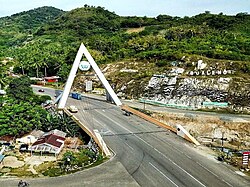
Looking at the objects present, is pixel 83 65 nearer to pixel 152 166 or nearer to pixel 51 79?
pixel 152 166

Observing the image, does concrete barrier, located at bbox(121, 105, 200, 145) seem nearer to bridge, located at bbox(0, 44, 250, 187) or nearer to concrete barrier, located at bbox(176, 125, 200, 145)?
concrete barrier, located at bbox(176, 125, 200, 145)

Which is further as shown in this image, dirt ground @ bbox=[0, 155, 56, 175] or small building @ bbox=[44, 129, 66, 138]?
small building @ bbox=[44, 129, 66, 138]

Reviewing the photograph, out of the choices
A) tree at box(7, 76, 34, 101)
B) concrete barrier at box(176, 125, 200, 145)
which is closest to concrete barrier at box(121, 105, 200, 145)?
concrete barrier at box(176, 125, 200, 145)

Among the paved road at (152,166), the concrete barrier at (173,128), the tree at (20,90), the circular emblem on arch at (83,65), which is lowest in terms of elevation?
the paved road at (152,166)

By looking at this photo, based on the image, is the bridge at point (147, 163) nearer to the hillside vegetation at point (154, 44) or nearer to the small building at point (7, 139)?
the small building at point (7, 139)

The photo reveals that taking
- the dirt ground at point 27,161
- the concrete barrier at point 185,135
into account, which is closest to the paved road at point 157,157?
the concrete barrier at point 185,135

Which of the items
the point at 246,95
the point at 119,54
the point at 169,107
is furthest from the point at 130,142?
the point at 119,54

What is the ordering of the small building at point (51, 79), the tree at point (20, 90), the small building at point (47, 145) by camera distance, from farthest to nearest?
the small building at point (51, 79), the tree at point (20, 90), the small building at point (47, 145)

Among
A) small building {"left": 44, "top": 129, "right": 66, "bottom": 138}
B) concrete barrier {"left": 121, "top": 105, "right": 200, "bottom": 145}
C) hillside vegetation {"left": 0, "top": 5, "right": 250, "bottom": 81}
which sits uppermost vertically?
hillside vegetation {"left": 0, "top": 5, "right": 250, "bottom": 81}

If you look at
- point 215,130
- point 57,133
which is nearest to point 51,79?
point 57,133
